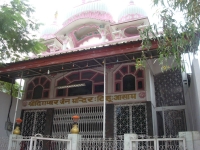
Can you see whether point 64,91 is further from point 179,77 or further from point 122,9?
point 122,9

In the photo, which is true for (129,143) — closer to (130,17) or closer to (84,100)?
(84,100)

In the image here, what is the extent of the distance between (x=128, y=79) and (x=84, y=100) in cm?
223

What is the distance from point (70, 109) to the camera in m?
10.3

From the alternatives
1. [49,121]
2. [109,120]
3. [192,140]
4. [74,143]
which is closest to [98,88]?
[109,120]

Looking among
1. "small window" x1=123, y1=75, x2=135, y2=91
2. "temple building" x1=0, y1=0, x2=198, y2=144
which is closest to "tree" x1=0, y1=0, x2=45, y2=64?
"temple building" x1=0, y1=0, x2=198, y2=144

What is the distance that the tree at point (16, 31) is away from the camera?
24.9 feet

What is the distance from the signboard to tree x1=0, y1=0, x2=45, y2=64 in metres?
2.59

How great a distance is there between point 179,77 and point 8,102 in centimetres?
838

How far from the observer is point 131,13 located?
13.2 m

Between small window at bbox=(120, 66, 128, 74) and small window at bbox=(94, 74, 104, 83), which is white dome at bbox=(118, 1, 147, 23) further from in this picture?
small window at bbox=(94, 74, 104, 83)

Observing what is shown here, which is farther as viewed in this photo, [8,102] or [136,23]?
[136,23]

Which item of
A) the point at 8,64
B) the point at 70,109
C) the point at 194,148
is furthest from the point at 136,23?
the point at 194,148

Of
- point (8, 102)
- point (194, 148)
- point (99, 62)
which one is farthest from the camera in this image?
point (8, 102)

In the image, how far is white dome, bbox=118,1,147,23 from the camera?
13.1 meters
